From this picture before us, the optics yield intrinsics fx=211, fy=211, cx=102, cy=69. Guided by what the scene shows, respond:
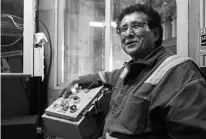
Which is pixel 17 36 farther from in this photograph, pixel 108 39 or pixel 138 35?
pixel 138 35

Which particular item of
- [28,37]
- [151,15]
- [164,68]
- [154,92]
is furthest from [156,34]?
[28,37]

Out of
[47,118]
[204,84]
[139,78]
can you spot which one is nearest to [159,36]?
[139,78]

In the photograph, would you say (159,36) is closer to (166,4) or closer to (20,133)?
(166,4)

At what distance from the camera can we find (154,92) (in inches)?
35.5

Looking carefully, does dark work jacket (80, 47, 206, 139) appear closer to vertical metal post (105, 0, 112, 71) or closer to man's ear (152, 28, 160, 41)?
man's ear (152, 28, 160, 41)

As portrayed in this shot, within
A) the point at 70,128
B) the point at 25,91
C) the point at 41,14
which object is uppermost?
the point at 41,14

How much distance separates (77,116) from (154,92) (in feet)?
2.04

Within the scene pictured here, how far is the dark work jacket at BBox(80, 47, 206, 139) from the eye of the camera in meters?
0.80

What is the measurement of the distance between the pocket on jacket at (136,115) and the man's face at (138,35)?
34cm

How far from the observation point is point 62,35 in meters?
2.70

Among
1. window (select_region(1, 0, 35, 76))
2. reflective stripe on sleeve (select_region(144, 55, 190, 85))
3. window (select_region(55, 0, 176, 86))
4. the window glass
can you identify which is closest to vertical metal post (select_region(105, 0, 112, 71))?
window (select_region(55, 0, 176, 86))

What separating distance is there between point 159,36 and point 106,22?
1.09m

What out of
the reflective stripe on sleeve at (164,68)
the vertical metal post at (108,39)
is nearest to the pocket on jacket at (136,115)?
the reflective stripe on sleeve at (164,68)

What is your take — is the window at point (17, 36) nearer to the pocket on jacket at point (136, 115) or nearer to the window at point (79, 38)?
the window at point (79, 38)
